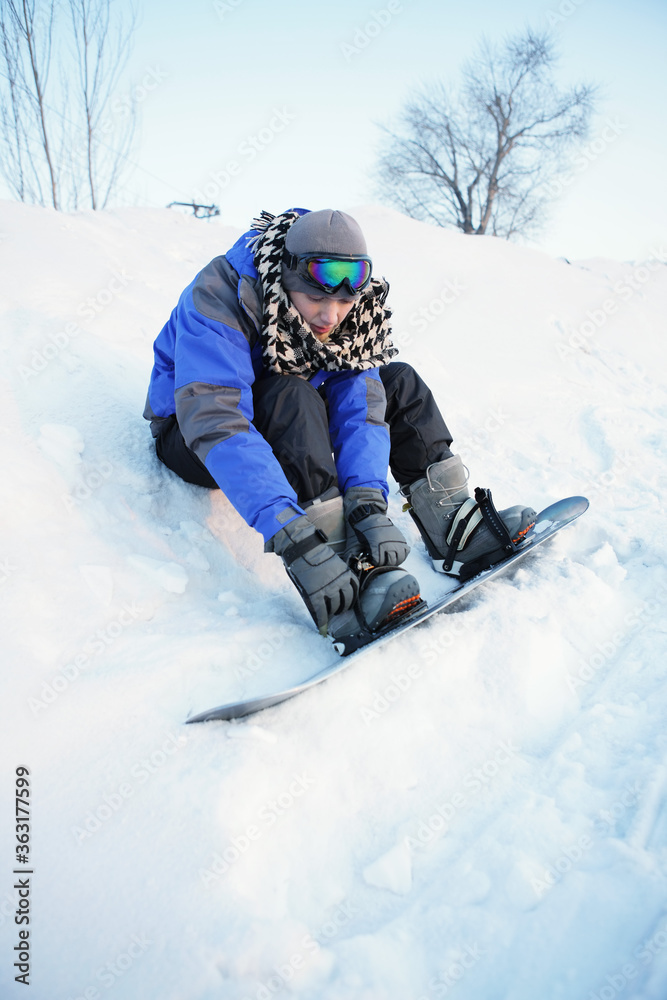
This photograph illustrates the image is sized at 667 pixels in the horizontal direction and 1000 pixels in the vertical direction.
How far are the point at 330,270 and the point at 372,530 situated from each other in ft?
2.63

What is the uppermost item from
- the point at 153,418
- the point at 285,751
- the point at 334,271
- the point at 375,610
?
the point at 334,271

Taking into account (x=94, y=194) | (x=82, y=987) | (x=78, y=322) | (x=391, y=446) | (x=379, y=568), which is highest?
(x=94, y=194)

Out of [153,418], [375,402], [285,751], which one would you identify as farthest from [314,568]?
[153,418]

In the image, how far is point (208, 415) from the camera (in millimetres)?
1636

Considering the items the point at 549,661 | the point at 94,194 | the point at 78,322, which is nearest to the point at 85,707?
the point at 549,661

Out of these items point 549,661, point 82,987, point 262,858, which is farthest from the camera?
point 549,661

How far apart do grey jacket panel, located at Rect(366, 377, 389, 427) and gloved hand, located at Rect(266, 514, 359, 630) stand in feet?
1.76

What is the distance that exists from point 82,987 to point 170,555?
120 cm

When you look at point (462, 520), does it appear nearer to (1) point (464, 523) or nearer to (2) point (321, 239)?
(1) point (464, 523)

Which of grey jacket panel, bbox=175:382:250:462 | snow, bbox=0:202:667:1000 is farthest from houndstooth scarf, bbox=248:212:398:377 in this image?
snow, bbox=0:202:667:1000

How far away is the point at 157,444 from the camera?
218cm

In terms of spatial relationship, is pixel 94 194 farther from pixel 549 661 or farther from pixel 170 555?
pixel 549 661

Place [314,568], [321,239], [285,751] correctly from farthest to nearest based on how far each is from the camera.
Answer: [321,239] < [314,568] < [285,751]

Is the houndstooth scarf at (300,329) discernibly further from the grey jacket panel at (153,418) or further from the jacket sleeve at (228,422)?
the grey jacket panel at (153,418)
